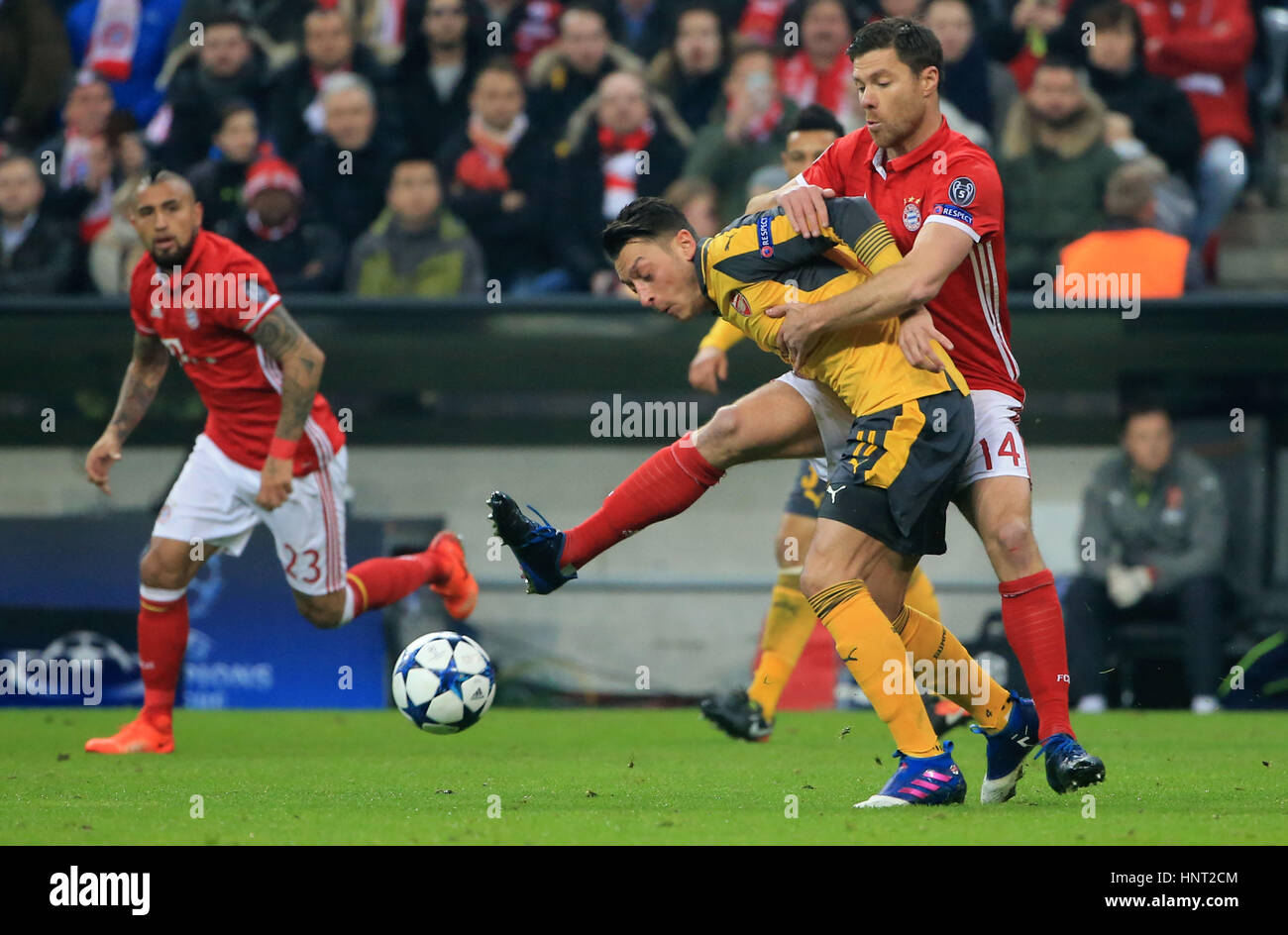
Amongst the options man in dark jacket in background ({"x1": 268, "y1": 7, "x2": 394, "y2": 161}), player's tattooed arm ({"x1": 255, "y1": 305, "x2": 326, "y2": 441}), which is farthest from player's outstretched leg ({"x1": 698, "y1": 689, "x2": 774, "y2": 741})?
man in dark jacket in background ({"x1": 268, "y1": 7, "x2": 394, "y2": 161})

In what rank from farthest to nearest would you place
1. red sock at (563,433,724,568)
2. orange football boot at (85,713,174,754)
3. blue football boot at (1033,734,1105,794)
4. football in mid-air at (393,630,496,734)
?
orange football boot at (85,713,174,754) < football in mid-air at (393,630,496,734) < red sock at (563,433,724,568) < blue football boot at (1033,734,1105,794)

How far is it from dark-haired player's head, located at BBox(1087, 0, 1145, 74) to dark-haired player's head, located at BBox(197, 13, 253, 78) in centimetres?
513

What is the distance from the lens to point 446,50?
1097cm

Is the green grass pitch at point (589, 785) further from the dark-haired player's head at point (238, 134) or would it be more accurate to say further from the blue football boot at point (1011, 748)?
the dark-haired player's head at point (238, 134)

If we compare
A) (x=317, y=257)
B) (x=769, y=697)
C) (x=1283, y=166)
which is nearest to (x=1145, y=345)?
(x=1283, y=166)

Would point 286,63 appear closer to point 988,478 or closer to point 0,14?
point 0,14

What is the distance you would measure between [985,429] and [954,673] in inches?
26.7

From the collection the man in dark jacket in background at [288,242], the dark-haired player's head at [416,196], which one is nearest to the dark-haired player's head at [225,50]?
the man in dark jacket in background at [288,242]

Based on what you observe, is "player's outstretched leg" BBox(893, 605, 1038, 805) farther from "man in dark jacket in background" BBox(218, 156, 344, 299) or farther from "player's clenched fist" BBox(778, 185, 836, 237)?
"man in dark jacket in background" BBox(218, 156, 344, 299)

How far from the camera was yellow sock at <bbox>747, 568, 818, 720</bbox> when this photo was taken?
23.4 ft

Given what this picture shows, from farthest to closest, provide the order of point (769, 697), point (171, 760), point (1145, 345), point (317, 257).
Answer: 1. point (317, 257)
2. point (1145, 345)
3. point (769, 697)
4. point (171, 760)

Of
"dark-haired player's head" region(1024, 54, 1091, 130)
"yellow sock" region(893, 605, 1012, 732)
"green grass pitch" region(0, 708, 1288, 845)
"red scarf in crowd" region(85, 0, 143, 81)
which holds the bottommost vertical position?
"green grass pitch" region(0, 708, 1288, 845)

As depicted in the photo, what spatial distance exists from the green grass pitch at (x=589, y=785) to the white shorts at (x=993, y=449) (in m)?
0.90

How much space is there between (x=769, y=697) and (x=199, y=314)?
8.82 feet
